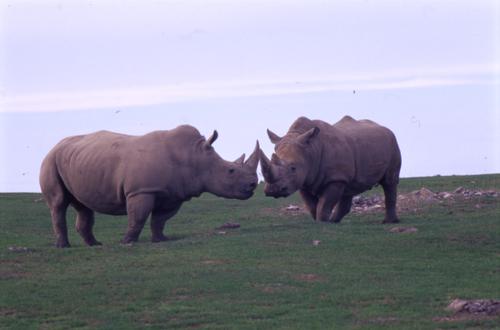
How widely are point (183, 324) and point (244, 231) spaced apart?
7530mm

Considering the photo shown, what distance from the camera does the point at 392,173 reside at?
21281mm

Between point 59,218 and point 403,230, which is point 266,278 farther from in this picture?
point 59,218

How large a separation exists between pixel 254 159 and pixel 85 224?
2951 millimetres

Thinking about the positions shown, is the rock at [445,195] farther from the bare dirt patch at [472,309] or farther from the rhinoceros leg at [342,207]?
the bare dirt patch at [472,309]

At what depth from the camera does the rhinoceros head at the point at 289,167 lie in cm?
1953

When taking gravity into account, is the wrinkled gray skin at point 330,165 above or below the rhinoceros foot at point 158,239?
above

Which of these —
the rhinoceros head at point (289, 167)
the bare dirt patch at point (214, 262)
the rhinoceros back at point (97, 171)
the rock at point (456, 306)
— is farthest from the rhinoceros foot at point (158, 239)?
the rock at point (456, 306)

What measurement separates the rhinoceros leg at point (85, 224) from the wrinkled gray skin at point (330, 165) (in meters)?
3.00

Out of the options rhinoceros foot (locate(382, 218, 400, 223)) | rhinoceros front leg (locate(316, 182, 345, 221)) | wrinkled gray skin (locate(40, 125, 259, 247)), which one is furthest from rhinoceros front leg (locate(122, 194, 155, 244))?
rhinoceros foot (locate(382, 218, 400, 223))

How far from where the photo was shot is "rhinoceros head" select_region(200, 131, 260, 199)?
1839 centimetres

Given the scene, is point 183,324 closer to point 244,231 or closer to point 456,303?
point 456,303

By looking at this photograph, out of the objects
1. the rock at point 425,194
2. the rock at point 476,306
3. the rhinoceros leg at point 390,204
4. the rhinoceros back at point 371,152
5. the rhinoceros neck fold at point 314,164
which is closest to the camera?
the rock at point 476,306

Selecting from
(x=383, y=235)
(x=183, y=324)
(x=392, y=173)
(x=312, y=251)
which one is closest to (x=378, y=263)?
(x=312, y=251)

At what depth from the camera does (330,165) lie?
65.6 ft
